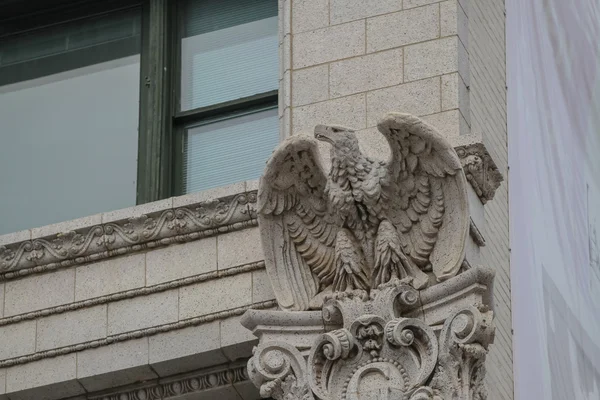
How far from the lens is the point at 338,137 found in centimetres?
1830

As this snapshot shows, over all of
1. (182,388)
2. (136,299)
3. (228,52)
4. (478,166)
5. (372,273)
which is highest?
(228,52)

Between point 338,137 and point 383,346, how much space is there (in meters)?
1.74

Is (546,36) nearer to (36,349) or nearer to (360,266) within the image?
(360,266)

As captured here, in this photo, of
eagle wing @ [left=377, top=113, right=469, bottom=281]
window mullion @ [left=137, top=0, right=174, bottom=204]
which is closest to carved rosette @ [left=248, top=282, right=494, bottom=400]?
eagle wing @ [left=377, top=113, right=469, bottom=281]

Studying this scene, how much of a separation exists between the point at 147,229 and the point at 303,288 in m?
2.03

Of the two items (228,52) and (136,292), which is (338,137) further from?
(228,52)

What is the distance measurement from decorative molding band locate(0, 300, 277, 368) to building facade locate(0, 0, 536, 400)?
12 millimetres

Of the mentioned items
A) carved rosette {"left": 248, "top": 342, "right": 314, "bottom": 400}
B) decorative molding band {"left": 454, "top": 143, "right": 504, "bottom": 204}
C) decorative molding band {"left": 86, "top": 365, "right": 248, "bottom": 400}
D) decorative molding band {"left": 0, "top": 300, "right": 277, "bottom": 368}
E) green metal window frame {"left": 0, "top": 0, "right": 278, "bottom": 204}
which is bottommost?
carved rosette {"left": 248, "top": 342, "right": 314, "bottom": 400}

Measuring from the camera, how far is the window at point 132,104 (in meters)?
21.2

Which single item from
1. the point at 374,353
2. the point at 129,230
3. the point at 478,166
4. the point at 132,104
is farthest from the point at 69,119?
the point at 374,353

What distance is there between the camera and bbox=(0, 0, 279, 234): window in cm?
2123

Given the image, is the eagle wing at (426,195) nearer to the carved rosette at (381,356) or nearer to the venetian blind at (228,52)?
the carved rosette at (381,356)

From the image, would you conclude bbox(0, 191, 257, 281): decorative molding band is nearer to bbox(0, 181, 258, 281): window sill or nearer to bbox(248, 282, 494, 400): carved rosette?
bbox(0, 181, 258, 281): window sill

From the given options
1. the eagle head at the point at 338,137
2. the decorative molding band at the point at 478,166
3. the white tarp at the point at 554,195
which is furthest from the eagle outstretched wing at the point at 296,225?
the white tarp at the point at 554,195
